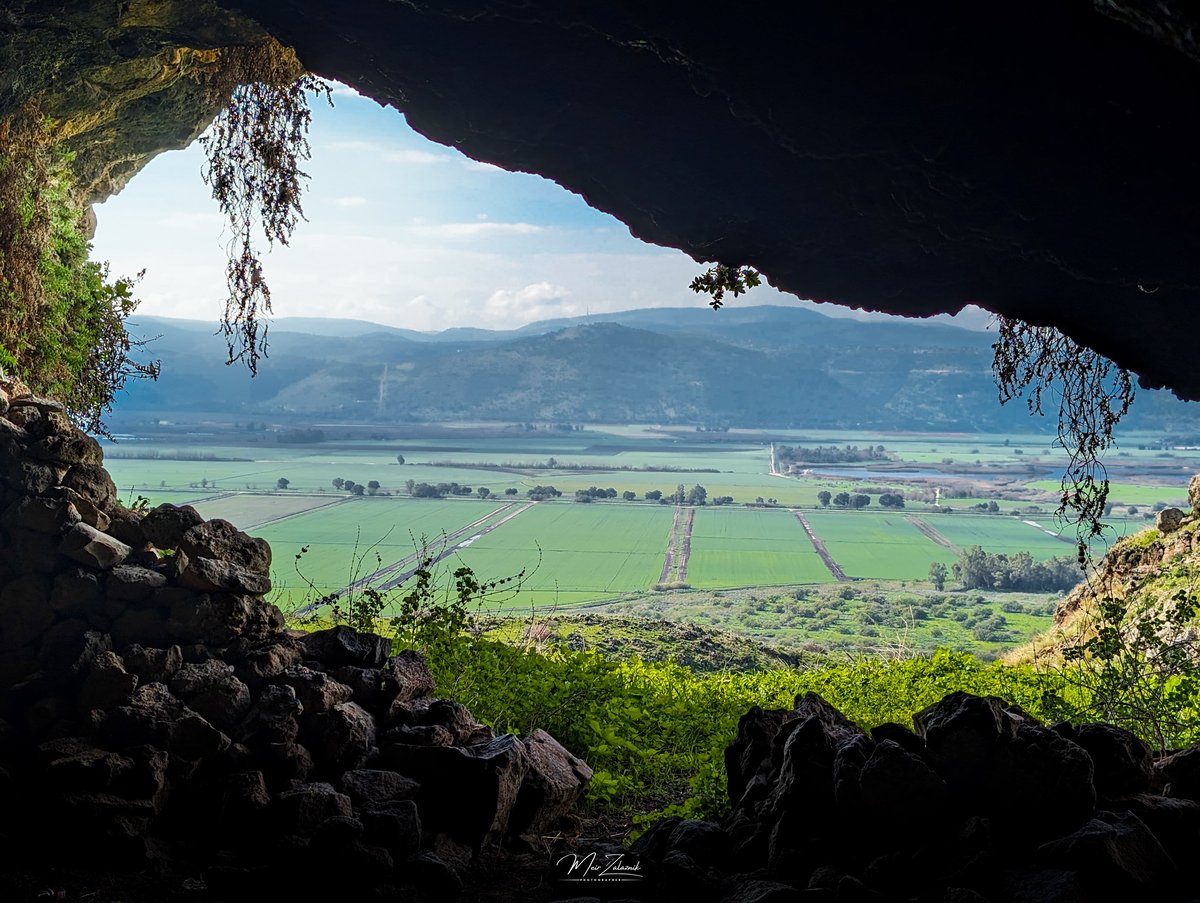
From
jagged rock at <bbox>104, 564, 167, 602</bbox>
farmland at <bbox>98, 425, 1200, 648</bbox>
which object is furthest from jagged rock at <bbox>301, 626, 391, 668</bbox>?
farmland at <bbox>98, 425, 1200, 648</bbox>

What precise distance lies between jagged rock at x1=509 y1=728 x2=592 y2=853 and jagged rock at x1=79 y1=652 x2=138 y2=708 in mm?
2629

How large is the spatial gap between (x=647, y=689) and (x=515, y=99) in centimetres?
595

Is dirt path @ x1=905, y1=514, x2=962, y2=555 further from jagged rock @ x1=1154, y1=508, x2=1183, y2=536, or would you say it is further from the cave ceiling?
the cave ceiling

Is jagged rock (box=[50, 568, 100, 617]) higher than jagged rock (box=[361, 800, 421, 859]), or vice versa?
jagged rock (box=[50, 568, 100, 617])

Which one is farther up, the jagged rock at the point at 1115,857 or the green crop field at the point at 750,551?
the jagged rock at the point at 1115,857

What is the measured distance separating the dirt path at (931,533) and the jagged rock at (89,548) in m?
36.5

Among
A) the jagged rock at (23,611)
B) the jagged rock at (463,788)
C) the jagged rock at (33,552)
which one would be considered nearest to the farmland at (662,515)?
the jagged rock at (33,552)

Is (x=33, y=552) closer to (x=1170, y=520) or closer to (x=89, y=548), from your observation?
(x=89, y=548)

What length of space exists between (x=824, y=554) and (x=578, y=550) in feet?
36.1

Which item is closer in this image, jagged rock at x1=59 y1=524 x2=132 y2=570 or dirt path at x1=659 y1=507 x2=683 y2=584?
jagged rock at x1=59 y1=524 x2=132 y2=570

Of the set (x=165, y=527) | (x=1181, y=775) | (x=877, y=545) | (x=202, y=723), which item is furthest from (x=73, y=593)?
(x=877, y=545)

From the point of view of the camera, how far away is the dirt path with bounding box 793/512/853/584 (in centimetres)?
3311

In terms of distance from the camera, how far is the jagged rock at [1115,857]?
3.75 metres

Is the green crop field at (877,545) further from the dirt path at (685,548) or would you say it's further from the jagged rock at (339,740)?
the jagged rock at (339,740)
